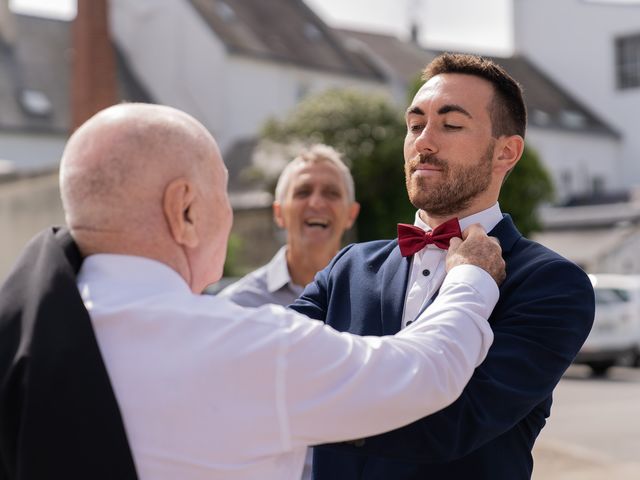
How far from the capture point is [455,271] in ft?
9.20

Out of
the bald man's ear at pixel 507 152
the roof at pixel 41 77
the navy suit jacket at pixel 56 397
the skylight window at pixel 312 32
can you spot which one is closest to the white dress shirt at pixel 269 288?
the bald man's ear at pixel 507 152

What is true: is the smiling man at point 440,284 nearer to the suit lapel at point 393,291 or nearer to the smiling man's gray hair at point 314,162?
the suit lapel at point 393,291

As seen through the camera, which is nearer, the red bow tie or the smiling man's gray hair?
the red bow tie

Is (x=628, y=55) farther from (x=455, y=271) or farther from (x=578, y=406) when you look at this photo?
(x=455, y=271)

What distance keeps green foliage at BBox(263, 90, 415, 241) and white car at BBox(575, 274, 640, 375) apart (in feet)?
45.3

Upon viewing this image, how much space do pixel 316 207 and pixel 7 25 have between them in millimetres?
33906

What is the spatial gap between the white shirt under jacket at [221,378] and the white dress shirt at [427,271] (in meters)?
0.70

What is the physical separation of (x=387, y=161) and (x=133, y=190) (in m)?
32.6

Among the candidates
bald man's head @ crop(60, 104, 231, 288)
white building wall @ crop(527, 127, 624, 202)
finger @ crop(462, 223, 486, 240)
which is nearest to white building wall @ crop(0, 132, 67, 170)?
white building wall @ crop(527, 127, 624, 202)

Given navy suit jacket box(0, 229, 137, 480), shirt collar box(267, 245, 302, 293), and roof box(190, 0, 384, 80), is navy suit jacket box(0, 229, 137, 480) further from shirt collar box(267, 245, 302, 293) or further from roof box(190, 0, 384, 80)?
roof box(190, 0, 384, 80)

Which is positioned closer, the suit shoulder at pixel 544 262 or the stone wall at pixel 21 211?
the suit shoulder at pixel 544 262

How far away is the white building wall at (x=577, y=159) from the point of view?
5372 cm

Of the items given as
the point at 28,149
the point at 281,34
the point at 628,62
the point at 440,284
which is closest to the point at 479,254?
the point at 440,284

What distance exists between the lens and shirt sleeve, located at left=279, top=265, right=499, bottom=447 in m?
2.28
